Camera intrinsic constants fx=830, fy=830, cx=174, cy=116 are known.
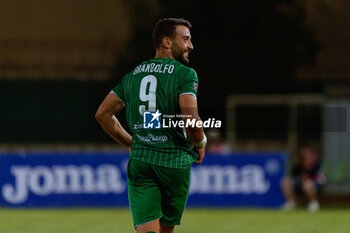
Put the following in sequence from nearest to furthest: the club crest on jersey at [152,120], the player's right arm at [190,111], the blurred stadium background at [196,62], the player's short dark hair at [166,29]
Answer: the player's right arm at [190,111], the club crest on jersey at [152,120], the player's short dark hair at [166,29], the blurred stadium background at [196,62]

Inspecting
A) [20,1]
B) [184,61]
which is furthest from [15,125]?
[184,61]

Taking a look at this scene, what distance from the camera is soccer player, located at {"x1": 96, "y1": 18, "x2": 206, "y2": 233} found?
237 inches

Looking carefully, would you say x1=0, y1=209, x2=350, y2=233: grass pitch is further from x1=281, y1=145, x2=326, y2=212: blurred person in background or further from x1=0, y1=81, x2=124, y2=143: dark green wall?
x1=0, y1=81, x2=124, y2=143: dark green wall

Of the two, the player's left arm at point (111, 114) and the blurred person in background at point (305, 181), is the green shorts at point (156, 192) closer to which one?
the player's left arm at point (111, 114)

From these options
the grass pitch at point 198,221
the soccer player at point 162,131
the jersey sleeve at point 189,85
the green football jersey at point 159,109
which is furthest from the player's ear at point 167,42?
the grass pitch at point 198,221

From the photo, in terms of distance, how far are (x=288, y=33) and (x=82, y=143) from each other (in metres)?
6.25

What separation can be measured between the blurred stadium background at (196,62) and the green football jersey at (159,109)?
14430mm

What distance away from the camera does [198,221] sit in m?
13.4

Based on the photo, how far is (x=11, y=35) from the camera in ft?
74.9

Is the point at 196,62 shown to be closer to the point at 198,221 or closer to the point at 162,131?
the point at 198,221

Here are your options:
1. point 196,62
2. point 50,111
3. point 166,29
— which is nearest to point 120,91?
point 166,29

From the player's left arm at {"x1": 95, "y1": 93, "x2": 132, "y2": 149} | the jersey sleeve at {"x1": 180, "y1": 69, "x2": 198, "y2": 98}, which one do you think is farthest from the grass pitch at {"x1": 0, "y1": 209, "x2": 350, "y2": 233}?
the jersey sleeve at {"x1": 180, "y1": 69, "x2": 198, "y2": 98}

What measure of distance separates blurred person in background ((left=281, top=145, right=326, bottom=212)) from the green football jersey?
10.3 m

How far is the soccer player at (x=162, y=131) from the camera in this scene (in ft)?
19.7
